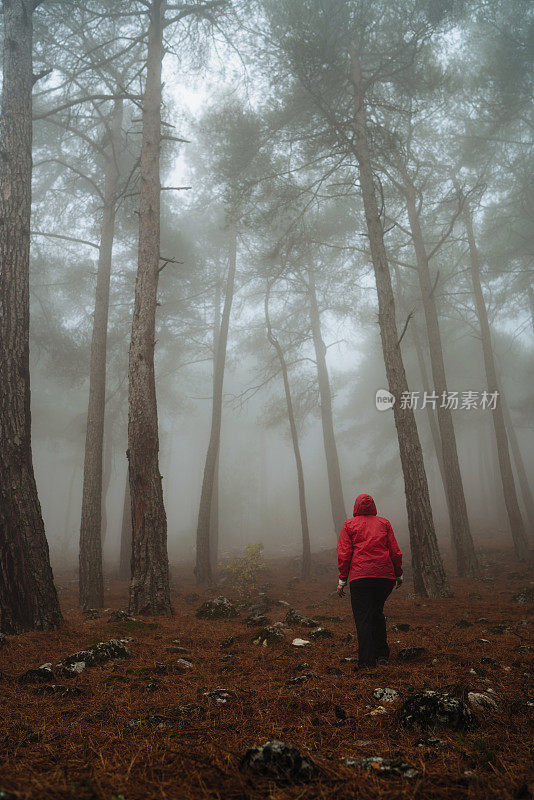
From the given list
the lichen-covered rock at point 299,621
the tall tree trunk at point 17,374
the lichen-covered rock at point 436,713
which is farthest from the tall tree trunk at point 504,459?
the tall tree trunk at point 17,374

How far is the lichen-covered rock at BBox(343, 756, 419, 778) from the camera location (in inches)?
60.5

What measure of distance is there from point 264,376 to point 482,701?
1420 centimetres

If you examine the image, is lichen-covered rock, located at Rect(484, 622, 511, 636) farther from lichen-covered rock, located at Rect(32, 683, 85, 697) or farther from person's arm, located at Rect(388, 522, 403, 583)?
lichen-covered rock, located at Rect(32, 683, 85, 697)

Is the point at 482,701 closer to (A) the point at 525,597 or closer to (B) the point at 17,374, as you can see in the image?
(B) the point at 17,374

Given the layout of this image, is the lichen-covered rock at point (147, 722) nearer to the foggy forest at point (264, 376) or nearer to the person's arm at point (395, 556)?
the foggy forest at point (264, 376)

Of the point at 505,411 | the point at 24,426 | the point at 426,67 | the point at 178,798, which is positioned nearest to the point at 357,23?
the point at 426,67

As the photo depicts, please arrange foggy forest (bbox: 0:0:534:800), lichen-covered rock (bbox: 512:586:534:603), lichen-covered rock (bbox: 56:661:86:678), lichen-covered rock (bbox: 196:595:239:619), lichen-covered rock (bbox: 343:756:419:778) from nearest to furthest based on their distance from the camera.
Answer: lichen-covered rock (bbox: 343:756:419:778), foggy forest (bbox: 0:0:534:800), lichen-covered rock (bbox: 56:661:86:678), lichen-covered rock (bbox: 196:595:239:619), lichen-covered rock (bbox: 512:586:534:603)

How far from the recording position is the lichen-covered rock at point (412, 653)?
3.66 m

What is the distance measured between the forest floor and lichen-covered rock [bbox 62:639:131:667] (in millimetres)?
143

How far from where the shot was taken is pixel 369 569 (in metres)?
4.09

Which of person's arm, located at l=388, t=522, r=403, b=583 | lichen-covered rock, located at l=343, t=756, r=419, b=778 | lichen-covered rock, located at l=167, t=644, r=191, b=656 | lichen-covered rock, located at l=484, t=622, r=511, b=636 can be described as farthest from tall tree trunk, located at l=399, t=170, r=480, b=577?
lichen-covered rock, located at l=343, t=756, r=419, b=778

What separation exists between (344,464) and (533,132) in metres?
33.4

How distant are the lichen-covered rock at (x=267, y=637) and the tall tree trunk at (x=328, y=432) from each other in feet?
33.5

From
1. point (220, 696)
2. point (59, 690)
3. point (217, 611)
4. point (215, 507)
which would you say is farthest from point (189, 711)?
point (215, 507)
